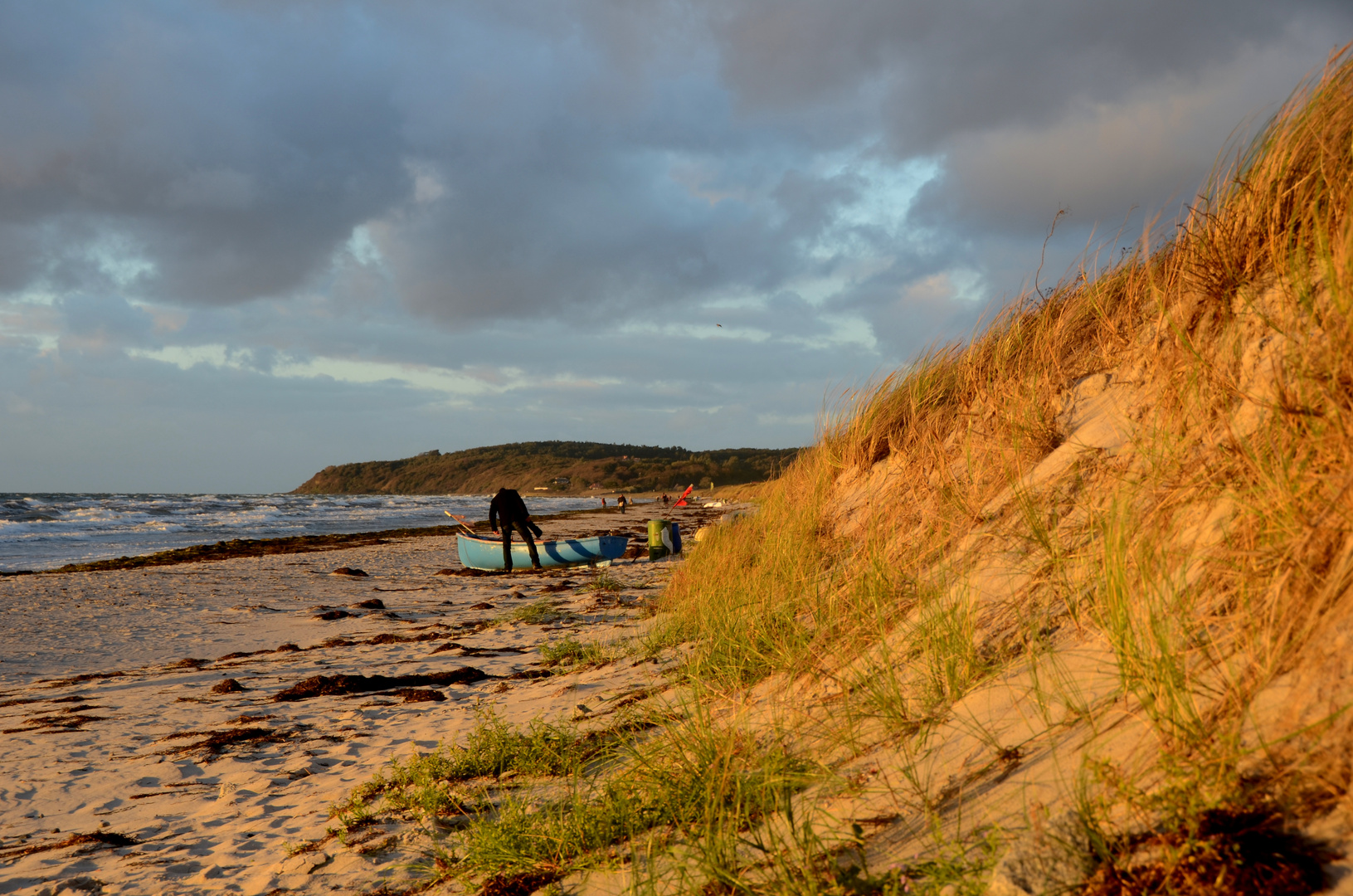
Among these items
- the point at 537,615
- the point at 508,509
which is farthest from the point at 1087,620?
the point at 508,509

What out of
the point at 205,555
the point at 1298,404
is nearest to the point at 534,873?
the point at 1298,404

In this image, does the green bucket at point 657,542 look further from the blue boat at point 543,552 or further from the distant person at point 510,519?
the distant person at point 510,519

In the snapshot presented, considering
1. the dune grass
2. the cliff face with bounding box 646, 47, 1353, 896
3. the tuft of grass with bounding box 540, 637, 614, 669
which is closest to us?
the cliff face with bounding box 646, 47, 1353, 896

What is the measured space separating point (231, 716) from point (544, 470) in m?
111

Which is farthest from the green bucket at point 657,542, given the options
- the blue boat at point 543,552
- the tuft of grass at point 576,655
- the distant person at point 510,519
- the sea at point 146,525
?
the sea at point 146,525

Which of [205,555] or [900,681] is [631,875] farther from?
[205,555]

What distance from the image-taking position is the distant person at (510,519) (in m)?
15.0

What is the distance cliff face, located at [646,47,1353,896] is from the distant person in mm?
10274

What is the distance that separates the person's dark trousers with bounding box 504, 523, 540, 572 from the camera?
15.3 metres

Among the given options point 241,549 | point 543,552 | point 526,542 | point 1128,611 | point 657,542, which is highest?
point 1128,611

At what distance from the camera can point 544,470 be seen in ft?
378

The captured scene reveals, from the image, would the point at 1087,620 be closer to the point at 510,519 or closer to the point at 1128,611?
the point at 1128,611

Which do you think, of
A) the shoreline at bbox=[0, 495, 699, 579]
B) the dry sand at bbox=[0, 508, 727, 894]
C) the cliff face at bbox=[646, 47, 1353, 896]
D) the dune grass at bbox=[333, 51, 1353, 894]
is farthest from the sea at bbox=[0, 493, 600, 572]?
the cliff face at bbox=[646, 47, 1353, 896]

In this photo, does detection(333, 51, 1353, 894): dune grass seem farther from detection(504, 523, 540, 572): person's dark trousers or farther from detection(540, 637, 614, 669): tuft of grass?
detection(504, 523, 540, 572): person's dark trousers
